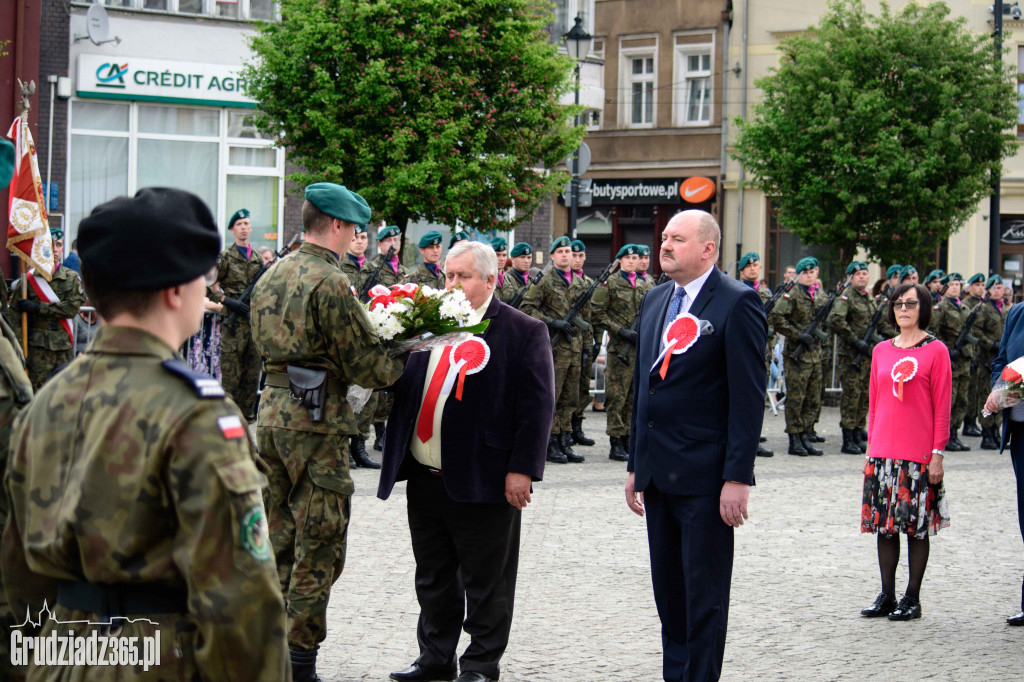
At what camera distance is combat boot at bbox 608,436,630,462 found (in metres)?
13.2

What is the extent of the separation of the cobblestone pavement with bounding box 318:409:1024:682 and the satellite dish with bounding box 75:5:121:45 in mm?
13577

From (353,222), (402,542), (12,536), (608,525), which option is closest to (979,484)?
(608,525)

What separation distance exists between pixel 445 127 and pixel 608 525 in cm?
1065

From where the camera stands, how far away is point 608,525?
9070mm

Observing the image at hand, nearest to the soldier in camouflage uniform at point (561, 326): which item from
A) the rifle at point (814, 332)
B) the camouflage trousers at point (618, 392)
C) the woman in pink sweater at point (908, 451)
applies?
the camouflage trousers at point (618, 392)

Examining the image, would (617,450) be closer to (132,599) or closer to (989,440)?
(989,440)

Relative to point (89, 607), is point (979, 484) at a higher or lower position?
lower

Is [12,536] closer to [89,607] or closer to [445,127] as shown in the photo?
[89,607]

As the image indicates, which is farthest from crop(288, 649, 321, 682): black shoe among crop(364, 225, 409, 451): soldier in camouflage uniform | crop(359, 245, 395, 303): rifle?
crop(359, 245, 395, 303): rifle

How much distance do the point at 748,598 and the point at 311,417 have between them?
10.3 feet

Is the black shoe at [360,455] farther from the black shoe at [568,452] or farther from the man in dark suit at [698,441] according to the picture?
the man in dark suit at [698,441]

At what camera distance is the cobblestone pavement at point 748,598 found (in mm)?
5676

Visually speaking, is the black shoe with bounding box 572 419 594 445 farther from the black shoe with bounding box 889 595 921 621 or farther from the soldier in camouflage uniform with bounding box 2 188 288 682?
the soldier in camouflage uniform with bounding box 2 188 288 682

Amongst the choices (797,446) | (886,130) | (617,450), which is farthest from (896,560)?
(886,130)
